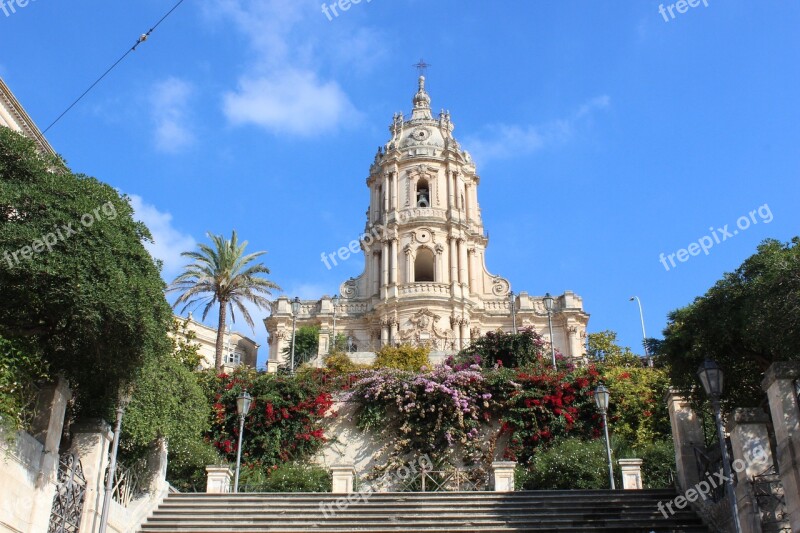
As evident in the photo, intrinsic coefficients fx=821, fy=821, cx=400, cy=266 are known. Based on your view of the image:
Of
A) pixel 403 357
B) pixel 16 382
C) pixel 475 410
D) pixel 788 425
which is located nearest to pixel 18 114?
pixel 403 357

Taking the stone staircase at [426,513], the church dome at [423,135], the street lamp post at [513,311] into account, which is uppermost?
the church dome at [423,135]

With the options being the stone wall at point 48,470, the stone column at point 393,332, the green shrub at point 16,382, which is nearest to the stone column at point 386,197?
the stone column at point 393,332

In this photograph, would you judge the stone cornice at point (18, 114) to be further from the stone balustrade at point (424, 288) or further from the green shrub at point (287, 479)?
the stone balustrade at point (424, 288)

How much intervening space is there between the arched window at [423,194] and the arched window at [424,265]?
3614 mm

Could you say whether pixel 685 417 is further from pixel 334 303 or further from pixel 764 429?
pixel 334 303

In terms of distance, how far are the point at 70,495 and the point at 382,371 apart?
15175 mm

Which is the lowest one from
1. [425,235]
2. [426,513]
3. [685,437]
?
[426,513]

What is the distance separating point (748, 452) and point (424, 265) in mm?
42065

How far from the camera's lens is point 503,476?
1961 centimetres

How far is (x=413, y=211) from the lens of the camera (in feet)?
A: 180

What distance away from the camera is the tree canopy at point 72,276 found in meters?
13.3

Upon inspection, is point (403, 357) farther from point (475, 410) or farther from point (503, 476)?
point (503, 476)

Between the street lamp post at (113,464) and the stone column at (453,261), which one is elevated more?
the stone column at (453,261)

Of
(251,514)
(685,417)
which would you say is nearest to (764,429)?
(685,417)
